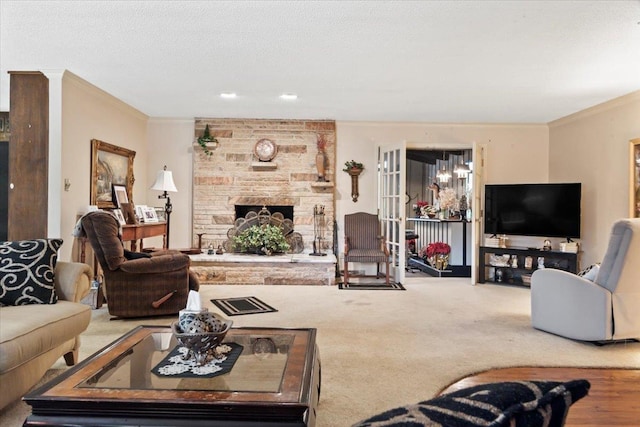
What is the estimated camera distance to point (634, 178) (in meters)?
4.90

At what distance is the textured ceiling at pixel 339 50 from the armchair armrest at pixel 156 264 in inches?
73.5

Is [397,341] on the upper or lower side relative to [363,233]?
lower

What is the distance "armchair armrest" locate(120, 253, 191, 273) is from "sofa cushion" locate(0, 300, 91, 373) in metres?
1.00

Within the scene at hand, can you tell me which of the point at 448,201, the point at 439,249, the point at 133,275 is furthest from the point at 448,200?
the point at 133,275

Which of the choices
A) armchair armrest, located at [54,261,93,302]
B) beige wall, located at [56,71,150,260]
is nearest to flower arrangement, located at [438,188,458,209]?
beige wall, located at [56,71,150,260]

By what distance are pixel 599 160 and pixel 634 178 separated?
694 mm

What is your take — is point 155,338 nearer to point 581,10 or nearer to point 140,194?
point 581,10

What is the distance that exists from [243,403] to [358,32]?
9.27 feet

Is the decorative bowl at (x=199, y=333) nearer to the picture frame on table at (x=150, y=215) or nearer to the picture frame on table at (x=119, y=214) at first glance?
the picture frame on table at (x=119, y=214)

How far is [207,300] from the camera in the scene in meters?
4.95

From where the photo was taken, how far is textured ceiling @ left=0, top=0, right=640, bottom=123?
2.98 meters

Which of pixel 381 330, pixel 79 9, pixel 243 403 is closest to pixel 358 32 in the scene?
pixel 79 9

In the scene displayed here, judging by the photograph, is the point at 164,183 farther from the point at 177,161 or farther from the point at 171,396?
the point at 171,396

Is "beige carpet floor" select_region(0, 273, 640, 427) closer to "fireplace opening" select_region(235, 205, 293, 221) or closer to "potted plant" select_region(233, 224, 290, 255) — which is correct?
"potted plant" select_region(233, 224, 290, 255)
